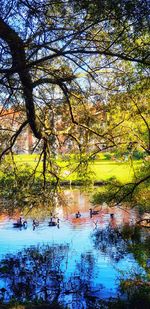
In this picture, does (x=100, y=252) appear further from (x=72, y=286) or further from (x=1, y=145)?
(x=1, y=145)

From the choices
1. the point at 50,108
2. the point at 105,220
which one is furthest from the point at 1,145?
the point at 105,220

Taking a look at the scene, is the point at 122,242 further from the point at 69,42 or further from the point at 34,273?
the point at 69,42

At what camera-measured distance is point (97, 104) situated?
1328cm

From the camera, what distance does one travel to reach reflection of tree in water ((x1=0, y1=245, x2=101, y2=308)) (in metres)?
10.2

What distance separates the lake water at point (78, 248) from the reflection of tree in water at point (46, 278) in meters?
0.02

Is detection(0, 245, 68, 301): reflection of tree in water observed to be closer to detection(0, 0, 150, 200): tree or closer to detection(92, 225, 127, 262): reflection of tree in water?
detection(92, 225, 127, 262): reflection of tree in water

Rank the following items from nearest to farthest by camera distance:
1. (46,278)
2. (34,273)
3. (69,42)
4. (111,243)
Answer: (69,42) → (46,278) → (34,273) → (111,243)

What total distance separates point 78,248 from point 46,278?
13.3 ft

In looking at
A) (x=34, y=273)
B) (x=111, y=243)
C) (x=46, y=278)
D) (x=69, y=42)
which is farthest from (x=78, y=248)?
(x=69, y=42)

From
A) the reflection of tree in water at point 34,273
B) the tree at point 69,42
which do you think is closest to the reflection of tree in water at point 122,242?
the reflection of tree in water at point 34,273

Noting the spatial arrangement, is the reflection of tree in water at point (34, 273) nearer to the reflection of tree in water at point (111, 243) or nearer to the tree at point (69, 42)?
the reflection of tree in water at point (111, 243)

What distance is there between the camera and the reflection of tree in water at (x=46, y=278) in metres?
10.2

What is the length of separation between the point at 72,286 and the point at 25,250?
4319 millimetres

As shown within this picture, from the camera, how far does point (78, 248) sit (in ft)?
50.8
